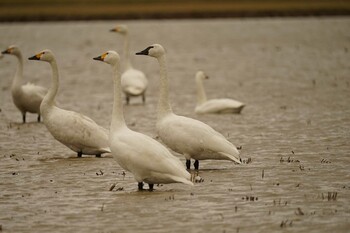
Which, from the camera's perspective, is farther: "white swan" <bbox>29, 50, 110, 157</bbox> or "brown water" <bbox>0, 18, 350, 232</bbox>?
"white swan" <bbox>29, 50, 110, 157</bbox>

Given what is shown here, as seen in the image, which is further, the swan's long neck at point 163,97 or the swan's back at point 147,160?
the swan's long neck at point 163,97

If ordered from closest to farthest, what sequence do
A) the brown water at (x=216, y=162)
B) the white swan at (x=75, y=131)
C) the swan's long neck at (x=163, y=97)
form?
1. the brown water at (x=216, y=162)
2. the swan's long neck at (x=163, y=97)
3. the white swan at (x=75, y=131)

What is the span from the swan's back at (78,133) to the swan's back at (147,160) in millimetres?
2608

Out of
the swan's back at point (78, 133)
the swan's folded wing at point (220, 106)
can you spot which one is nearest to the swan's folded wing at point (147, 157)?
the swan's back at point (78, 133)

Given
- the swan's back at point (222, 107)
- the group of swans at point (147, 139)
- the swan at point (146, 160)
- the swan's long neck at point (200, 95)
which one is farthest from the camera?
the swan's long neck at point (200, 95)

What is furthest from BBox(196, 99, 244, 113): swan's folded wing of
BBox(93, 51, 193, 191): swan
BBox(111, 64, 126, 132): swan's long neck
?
BBox(93, 51, 193, 191): swan

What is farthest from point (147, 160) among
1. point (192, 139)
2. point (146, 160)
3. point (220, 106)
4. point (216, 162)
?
point (220, 106)

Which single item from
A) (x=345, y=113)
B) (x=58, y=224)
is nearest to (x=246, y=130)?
(x=345, y=113)

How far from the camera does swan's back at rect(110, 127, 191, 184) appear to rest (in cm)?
1031

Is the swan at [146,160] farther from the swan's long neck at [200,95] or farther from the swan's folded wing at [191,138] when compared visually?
the swan's long neck at [200,95]

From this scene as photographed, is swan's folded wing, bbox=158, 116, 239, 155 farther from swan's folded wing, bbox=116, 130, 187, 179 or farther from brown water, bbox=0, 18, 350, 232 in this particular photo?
swan's folded wing, bbox=116, 130, 187, 179

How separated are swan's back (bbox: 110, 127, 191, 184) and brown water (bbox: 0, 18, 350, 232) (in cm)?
22

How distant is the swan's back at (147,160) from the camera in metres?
10.3

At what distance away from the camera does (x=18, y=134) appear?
53.2 feet
